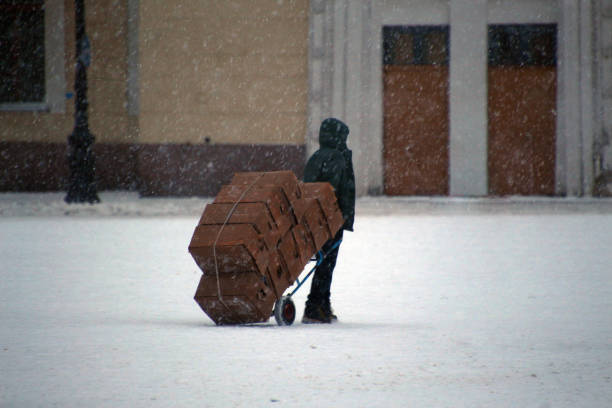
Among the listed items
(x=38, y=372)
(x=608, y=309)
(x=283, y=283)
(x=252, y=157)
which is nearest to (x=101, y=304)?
(x=283, y=283)

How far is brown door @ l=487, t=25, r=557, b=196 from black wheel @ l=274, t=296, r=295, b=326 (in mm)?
17499

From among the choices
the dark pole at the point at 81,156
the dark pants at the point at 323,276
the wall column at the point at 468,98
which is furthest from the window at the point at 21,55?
the dark pants at the point at 323,276

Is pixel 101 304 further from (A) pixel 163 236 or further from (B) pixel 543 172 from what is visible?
(B) pixel 543 172

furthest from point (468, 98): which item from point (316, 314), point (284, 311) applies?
point (284, 311)

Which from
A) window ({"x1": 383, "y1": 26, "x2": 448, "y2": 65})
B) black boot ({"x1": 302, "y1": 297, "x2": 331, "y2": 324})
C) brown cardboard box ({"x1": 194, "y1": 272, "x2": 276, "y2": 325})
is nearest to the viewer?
brown cardboard box ({"x1": 194, "y1": 272, "x2": 276, "y2": 325})

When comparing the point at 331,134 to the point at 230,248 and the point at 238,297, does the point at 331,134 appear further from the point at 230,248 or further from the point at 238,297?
the point at 238,297

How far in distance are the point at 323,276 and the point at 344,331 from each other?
704 millimetres

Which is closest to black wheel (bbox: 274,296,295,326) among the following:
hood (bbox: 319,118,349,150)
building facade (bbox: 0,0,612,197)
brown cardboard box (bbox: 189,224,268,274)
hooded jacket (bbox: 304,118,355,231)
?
brown cardboard box (bbox: 189,224,268,274)

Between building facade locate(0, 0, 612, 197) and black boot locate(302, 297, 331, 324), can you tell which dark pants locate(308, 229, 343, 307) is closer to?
black boot locate(302, 297, 331, 324)

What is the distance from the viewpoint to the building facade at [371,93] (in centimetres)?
2439

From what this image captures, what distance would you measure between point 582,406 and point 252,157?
19.8 meters

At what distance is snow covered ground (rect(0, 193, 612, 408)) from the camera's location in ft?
18.2

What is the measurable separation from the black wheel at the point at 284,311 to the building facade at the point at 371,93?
16.4 m

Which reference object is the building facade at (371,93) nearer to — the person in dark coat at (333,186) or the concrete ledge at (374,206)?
the concrete ledge at (374,206)
